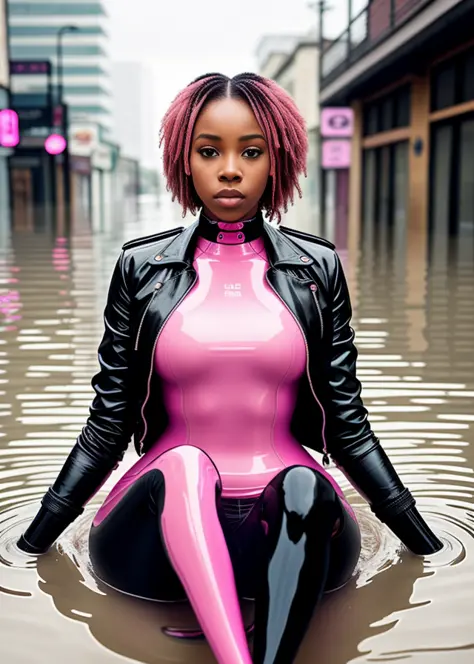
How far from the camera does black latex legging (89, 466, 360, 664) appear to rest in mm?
2014

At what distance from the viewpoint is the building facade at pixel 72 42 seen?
11119cm

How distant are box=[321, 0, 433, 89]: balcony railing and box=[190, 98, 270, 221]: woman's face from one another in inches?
675

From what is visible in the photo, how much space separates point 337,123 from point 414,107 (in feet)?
32.5

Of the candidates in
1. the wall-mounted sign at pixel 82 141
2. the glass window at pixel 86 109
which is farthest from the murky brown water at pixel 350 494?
the glass window at pixel 86 109

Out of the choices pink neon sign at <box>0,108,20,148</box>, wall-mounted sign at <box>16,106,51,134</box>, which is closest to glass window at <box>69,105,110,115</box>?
wall-mounted sign at <box>16,106,51,134</box>

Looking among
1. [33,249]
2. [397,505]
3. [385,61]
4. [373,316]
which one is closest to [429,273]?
[373,316]

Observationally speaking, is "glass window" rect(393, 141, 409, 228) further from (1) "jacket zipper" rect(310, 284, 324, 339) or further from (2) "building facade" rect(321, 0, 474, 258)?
(1) "jacket zipper" rect(310, 284, 324, 339)

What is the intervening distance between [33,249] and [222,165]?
15097 mm

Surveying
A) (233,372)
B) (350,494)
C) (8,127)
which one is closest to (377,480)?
(233,372)

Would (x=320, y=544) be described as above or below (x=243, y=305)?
below

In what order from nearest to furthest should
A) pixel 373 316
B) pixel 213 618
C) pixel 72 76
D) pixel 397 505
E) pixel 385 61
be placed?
pixel 213 618 → pixel 397 505 → pixel 373 316 → pixel 385 61 → pixel 72 76

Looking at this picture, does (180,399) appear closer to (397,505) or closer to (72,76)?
(397,505)

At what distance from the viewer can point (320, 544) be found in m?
2.10

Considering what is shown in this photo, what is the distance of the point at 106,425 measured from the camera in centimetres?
260
